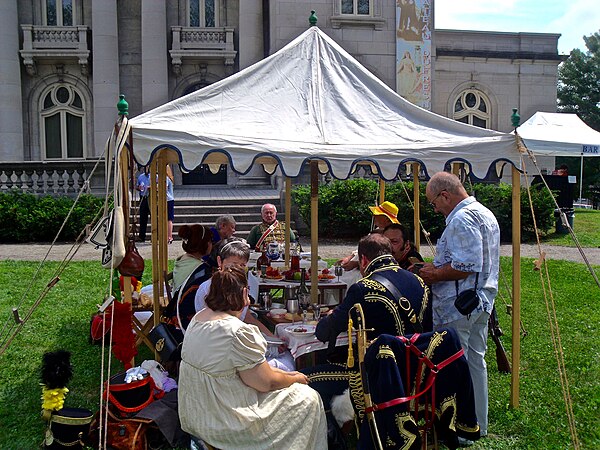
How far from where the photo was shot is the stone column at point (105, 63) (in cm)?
2178

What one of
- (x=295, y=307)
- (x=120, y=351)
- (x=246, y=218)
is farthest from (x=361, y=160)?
(x=246, y=218)

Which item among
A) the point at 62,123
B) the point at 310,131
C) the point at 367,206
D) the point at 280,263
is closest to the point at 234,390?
the point at 310,131

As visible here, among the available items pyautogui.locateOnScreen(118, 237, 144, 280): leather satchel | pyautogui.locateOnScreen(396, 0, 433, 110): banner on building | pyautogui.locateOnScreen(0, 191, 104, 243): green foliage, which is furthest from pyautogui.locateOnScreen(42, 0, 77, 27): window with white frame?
pyautogui.locateOnScreen(118, 237, 144, 280): leather satchel

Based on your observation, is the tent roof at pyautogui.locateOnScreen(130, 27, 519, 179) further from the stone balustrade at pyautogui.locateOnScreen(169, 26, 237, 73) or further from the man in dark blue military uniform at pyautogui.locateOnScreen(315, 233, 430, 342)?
the stone balustrade at pyautogui.locateOnScreen(169, 26, 237, 73)

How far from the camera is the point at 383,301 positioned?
4004 millimetres

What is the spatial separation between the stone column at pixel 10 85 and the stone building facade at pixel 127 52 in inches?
1.4

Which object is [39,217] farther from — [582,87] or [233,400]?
[582,87]

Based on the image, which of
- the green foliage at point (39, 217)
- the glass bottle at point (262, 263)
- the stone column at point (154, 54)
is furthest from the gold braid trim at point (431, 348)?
the stone column at point (154, 54)

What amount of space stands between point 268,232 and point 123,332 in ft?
13.2

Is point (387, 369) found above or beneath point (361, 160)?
beneath

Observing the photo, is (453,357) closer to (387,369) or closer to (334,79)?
(387,369)

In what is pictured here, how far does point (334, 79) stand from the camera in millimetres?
6875

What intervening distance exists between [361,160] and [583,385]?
3256mm

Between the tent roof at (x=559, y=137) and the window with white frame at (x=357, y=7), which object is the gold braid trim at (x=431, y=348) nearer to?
the tent roof at (x=559, y=137)
